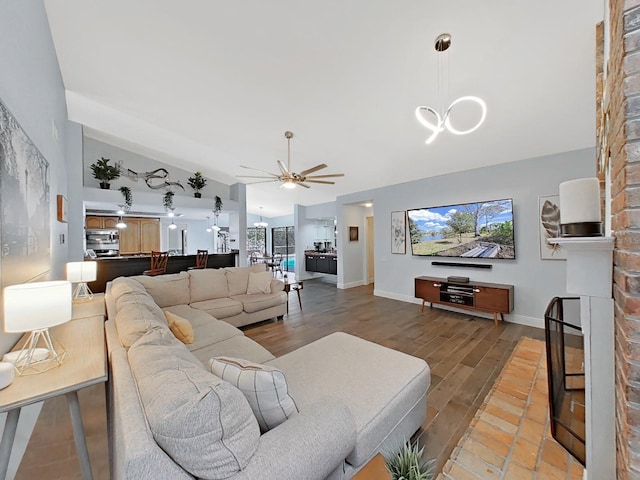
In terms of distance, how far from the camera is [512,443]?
5.52 feet

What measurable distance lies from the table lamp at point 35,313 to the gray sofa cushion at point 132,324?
273 millimetres

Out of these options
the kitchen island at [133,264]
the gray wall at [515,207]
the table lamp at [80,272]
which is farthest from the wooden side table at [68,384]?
the gray wall at [515,207]

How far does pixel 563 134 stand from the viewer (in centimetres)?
324

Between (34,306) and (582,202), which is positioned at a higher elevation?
(582,202)

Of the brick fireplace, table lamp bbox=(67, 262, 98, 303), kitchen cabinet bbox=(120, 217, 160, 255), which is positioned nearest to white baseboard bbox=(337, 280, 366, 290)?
table lamp bbox=(67, 262, 98, 303)

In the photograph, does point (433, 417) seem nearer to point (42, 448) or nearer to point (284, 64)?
point (42, 448)

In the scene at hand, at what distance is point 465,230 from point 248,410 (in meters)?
4.49

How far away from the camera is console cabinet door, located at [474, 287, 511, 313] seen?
379 centimetres

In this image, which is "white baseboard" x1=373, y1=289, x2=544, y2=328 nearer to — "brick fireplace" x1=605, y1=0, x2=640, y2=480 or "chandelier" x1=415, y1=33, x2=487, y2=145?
"chandelier" x1=415, y1=33, x2=487, y2=145

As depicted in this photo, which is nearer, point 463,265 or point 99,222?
point 463,265

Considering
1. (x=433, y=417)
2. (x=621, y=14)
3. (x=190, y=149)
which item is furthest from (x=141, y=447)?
(x=190, y=149)

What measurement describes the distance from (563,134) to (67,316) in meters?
5.09

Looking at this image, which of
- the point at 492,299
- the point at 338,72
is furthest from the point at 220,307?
the point at 492,299

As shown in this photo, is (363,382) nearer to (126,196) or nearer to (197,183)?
(126,196)
